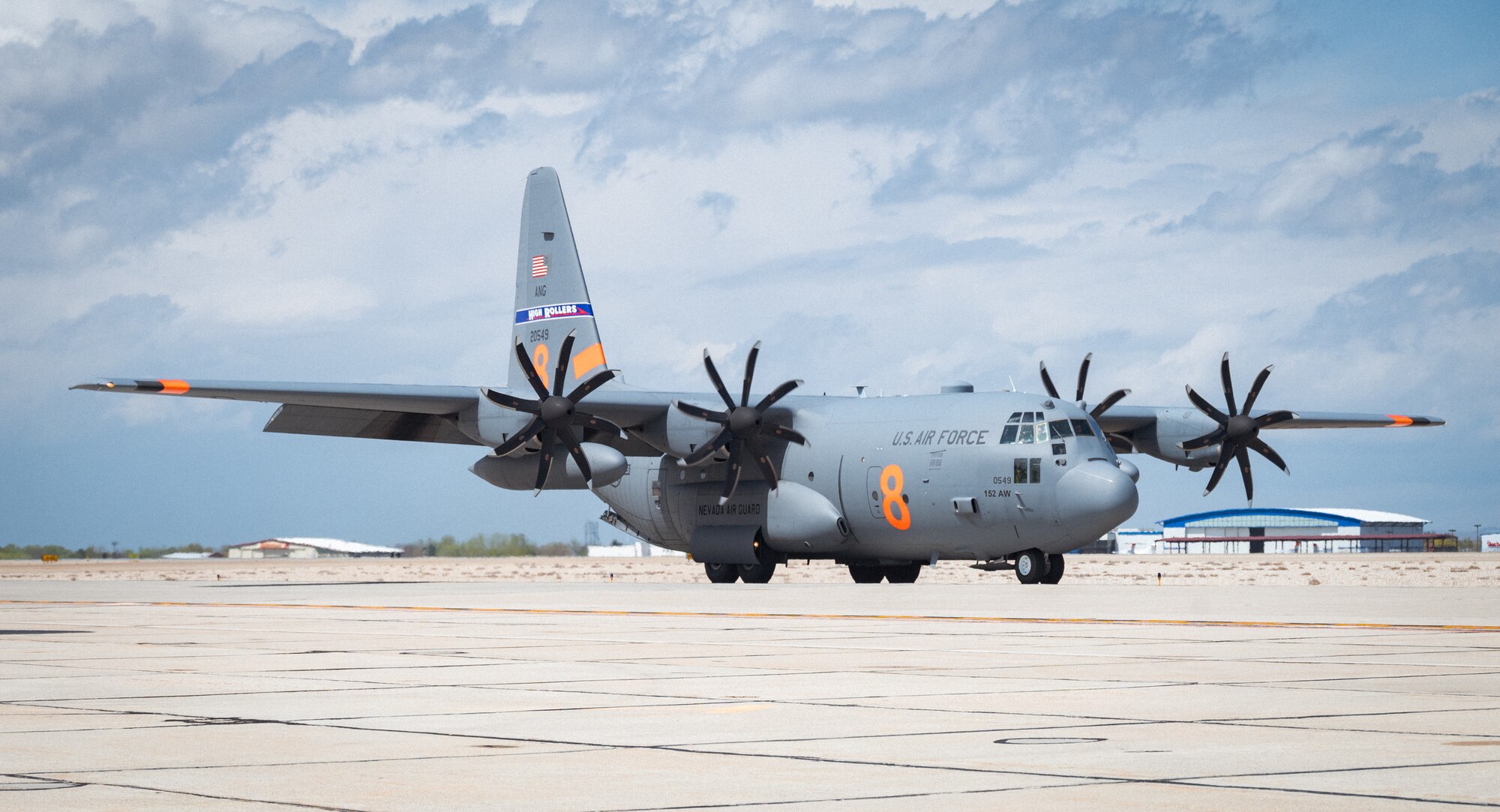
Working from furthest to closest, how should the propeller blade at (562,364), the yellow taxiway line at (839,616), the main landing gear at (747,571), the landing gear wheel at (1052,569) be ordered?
1. the main landing gear at (747,571)
2. the propeller blade at (562,364)
3. the landing gear wheel at (1052,569)
4. the yellow taxiway line at (839,616)

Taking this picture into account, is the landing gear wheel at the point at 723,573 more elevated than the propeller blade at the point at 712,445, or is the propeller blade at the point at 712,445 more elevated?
the propeller blade at the point at 712,445

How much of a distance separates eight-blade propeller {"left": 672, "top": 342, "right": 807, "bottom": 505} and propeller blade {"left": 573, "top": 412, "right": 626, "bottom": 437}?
168cm

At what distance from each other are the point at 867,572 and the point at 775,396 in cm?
559

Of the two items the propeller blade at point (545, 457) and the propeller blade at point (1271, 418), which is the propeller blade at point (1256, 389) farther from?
the propeller blade at point (545, 457)

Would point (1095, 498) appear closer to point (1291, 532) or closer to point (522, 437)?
point (522, 437)

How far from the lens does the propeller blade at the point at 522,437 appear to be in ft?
116

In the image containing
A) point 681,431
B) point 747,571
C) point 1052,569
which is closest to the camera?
point 1052,569

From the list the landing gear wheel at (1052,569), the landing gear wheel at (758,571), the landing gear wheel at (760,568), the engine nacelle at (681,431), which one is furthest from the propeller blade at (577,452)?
the landing gear wheel at (1052,569)

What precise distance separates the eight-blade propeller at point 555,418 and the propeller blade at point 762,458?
3016 millimetres

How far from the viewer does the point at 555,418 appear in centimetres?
3509

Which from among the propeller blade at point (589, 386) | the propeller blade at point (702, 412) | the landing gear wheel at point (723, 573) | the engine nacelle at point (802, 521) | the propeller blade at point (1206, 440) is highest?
the propeller blade at point (589, 386)

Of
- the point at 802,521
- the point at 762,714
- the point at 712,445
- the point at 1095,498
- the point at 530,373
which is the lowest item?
the point at 762,714

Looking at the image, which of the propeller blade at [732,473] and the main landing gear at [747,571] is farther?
the main landing gear at [747,571]

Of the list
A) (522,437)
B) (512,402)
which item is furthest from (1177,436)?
(512,402)
